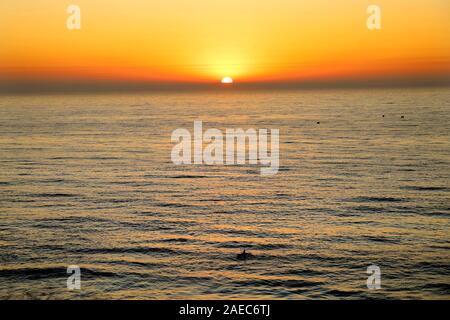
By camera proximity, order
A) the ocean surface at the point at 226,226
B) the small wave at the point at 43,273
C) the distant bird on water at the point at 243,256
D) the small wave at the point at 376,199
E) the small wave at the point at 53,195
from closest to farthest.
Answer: the ocean surface at the point at 226,226 < the small wave at the point at 43,273 < the distant bird on water at the point at 243,256 < the small wave at the point at 376,199 < the small wave at the point at 53,195

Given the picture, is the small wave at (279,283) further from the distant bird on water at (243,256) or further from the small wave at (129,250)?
the small wave at (129,250)

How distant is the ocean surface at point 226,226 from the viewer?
29625 millimetres

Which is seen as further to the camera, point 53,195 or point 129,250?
point 53,195

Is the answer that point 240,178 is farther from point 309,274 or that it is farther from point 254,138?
point 254,138

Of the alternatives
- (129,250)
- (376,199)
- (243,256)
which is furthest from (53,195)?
(376,199)

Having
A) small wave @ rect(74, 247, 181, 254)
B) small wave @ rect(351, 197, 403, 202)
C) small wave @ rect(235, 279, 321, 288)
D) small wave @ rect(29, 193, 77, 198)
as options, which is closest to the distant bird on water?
small wave @ rect(235, 279, 321, 288)

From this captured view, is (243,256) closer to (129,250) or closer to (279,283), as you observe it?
(279,283)

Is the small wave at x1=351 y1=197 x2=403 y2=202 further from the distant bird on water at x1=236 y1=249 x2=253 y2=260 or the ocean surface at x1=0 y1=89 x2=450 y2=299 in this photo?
the distant bird on water at x1=236 y1=249 x2=253 y2=260

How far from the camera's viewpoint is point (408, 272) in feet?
102

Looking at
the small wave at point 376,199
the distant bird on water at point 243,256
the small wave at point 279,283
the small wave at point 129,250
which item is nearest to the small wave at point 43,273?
the small wave at point 129,250

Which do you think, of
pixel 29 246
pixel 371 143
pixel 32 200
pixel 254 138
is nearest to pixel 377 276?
pixel 29 246

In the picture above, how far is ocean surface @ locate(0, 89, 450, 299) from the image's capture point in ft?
97.2

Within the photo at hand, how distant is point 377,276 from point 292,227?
11339 millimetres

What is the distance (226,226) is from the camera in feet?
134
